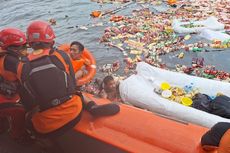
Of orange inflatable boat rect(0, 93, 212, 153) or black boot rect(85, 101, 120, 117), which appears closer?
orange inflatable boat rect(0, 93, 212, 153)

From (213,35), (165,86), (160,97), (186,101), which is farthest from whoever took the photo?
(213,35)

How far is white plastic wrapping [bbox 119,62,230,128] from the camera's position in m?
4.25

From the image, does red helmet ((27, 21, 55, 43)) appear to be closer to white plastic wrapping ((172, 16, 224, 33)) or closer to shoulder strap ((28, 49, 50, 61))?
shoulder strap ((28, 49, 50, 61))

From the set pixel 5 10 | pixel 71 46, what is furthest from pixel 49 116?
pixel 5 10

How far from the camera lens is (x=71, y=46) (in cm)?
495

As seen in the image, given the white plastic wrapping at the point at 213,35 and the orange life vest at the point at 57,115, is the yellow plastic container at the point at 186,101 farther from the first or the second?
the white plastic wrapping at the point at 213,35

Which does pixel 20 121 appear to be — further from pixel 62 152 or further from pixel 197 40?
pixel 197 40

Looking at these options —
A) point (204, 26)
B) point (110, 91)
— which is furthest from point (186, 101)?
point (204, 26)

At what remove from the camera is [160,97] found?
4.78m

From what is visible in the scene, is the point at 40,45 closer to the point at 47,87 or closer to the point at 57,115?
the point at 47,87

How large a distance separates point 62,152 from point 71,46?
1.70 m

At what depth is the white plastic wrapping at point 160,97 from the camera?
4.25 meters

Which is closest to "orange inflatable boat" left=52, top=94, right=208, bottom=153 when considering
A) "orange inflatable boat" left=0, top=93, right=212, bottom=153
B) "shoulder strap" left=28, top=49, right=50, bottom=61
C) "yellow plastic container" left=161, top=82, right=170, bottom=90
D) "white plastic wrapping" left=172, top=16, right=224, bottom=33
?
"orange inflatable boat" left=0, top=93, right=212, bottom=153

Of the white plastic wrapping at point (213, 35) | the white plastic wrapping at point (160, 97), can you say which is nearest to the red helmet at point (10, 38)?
the white plastic wrapping at point (160, 97)
